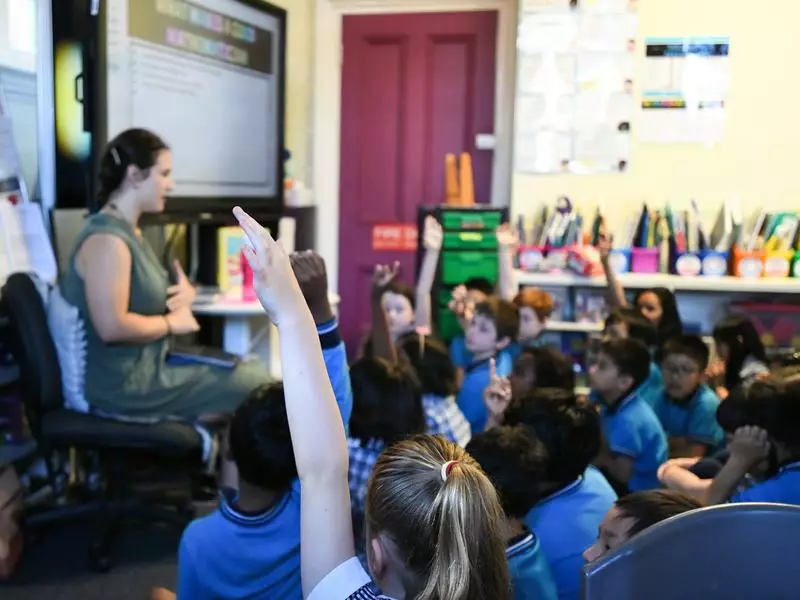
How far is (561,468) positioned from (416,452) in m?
0.75

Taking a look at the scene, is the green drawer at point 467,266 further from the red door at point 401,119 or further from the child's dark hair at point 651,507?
the child's dark hair at point 651,507

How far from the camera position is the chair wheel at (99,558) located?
2.30m

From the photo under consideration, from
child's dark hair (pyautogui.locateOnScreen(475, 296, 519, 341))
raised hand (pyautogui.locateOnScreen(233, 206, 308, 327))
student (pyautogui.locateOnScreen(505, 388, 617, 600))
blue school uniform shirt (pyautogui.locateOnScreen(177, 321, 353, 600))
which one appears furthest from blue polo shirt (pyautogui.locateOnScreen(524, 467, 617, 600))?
child's dark hair (pyautogui.locateOnScreen(475, 296, 519, 341))

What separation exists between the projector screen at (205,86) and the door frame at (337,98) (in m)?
0.68

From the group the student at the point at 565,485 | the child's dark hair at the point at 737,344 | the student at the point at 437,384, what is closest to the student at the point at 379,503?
the student at the point at 565,485

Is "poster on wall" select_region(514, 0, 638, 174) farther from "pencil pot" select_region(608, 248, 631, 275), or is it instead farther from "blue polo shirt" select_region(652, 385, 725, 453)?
"blue polo shirt" select_region(652, 385, 725, 453)

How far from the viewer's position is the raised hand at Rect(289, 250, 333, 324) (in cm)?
122

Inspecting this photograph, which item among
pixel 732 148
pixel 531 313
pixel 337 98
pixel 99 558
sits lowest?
pixel 99 558

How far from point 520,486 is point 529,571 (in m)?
0.19

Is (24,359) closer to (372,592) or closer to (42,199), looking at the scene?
(42,199)

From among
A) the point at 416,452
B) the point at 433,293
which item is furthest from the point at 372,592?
the point at 433,293

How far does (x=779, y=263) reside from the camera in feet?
12.3

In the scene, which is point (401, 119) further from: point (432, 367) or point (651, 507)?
point (651, 507)

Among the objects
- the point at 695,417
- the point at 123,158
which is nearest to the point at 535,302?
the point at 695,417
